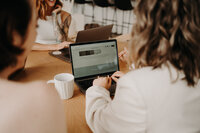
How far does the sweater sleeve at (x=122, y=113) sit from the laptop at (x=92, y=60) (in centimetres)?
31

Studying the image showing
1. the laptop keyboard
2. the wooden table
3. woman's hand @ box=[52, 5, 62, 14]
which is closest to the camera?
the wooden table

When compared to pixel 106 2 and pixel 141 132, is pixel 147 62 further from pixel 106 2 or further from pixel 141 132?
Answer: pixel 106 2

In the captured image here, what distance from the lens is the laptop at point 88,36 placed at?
132cm

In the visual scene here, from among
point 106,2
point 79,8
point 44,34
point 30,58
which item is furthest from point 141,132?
point 79,8

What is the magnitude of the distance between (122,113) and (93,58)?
1.87 feet

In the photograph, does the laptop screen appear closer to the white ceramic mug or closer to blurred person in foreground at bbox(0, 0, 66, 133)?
the white ceramic mug

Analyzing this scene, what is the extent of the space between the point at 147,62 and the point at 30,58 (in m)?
1.07

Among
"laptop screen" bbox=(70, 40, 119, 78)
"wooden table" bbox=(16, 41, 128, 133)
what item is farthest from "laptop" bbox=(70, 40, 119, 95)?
"wooden table" bbox=(16, 41, 128, 133)

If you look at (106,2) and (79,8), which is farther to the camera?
(79,8)

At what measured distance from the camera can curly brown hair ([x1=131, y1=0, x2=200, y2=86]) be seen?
57cm

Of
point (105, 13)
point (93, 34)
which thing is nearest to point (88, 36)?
point (93, 34)

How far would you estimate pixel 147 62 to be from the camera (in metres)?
0.66

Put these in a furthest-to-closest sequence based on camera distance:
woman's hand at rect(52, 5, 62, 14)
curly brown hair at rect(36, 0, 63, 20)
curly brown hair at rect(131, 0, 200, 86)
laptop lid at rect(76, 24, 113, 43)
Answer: woman's hand at rect(52, 5, 62, 14) → curly brown hair at rect(36, 0, 63, 20) → laptop lid at rect(76, 24, 113, 43) → curly brown hair at rect(131, 0, 200, 86)

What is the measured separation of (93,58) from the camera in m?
1.15
